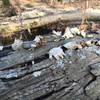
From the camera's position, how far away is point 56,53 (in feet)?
20.1

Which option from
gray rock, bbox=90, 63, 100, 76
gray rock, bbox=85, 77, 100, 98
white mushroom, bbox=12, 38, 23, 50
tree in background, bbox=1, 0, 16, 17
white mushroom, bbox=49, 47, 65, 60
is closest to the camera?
gray rock, bbox=85, 77, 100, 98

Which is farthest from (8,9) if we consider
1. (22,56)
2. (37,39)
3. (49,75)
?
(49,75)

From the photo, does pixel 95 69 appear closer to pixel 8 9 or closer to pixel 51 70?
pixel 51 70

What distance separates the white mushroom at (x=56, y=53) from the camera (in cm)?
605

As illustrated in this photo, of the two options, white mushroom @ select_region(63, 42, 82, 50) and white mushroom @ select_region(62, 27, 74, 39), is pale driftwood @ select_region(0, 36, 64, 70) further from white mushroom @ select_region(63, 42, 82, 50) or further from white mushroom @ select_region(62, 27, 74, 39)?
white mushroom @ select_region(62, 27, 74, 39)

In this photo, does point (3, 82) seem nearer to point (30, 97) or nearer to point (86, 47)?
point (30, 97)

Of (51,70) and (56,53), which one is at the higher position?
(56,53)

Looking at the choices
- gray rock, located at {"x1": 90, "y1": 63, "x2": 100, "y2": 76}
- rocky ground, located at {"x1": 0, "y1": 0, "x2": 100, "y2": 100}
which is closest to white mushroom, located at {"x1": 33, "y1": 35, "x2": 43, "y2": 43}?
rocky ground, located at {"x1": 0, "y1": 0, "x2": 100, "y2": 100}

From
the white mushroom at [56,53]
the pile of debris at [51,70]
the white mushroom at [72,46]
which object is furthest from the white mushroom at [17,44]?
the white mushroom at [72,46]

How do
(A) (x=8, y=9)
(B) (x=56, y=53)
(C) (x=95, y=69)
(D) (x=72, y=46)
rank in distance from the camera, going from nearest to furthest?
(C) (x=95, y=69) < (B) (x=56, y=53) < (D) (x=72, y=46) < (A) (x=8, y=9)

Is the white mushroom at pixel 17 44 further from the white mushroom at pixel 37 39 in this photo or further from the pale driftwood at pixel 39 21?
the pale driftwood at pixel 39 21

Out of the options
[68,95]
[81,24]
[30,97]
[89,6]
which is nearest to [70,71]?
[68,95]

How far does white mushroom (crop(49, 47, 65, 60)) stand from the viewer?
6.05 m

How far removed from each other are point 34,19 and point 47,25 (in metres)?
0.33
